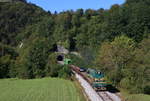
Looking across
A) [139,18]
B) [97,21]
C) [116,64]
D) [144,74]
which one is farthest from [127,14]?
[144,74]

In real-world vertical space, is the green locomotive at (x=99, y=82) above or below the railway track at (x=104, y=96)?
above

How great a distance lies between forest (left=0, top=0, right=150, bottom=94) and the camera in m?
47.6

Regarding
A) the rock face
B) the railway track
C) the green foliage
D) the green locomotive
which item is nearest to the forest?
the green foliage

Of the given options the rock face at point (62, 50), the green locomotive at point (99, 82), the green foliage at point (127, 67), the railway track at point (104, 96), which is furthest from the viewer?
the rock face at point (62, 50)

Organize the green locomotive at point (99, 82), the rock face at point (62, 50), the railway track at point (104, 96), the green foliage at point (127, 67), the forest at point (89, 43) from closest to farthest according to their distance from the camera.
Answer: the railway track at point (104, 96)
the green locomotive at point (99, 82)
the green foliage at point (127, 67)
the forest at point (89, 43)
the rock face at point (62, 50)

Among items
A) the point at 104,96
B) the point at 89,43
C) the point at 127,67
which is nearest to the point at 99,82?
the point at 104,96

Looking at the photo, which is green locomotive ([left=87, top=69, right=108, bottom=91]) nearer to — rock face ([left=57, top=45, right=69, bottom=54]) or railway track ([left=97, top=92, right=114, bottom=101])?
railway track ([left=97, top=92, right=114, bottom=101])

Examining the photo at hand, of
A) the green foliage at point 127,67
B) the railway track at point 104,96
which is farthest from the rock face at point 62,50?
the railway track at point 104,96

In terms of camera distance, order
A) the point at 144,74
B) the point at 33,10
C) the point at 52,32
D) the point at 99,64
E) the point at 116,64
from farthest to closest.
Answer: the point at 33,10
the point at 52,32
the point at 99,64
the point at 116,64
the point at 144,74

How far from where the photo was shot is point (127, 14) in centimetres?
9012

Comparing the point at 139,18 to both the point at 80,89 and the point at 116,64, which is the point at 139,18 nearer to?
the point at 116,64

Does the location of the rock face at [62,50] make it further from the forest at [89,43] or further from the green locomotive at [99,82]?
the green locomotive at [99,82]

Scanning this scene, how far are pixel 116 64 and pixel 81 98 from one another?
1597cm

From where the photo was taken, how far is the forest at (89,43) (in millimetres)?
47625
